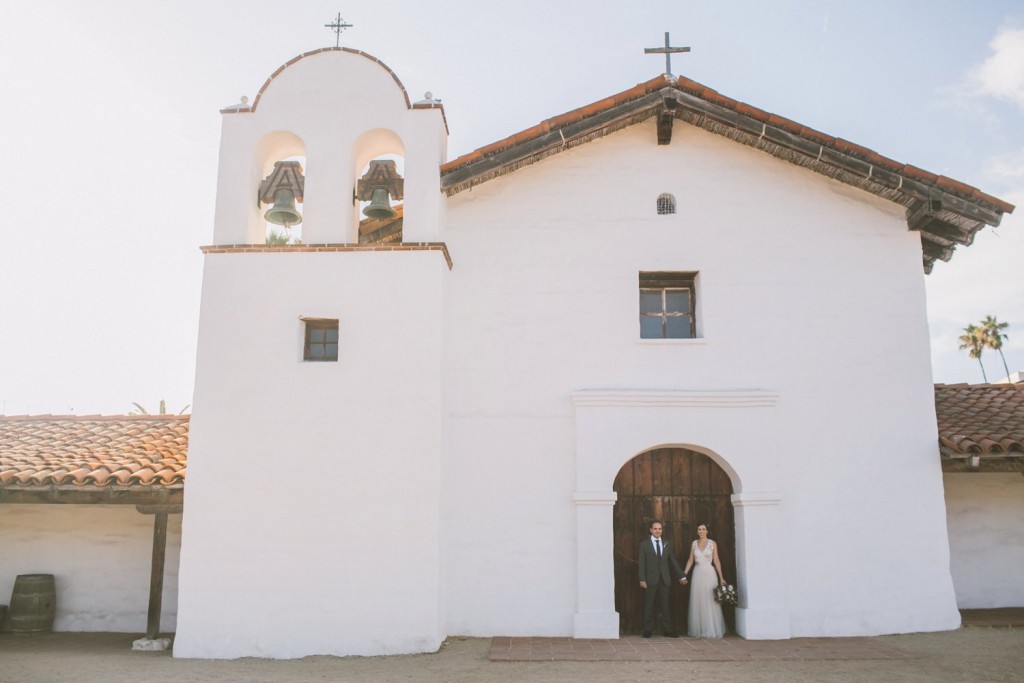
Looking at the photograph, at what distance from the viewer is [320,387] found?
944 cm

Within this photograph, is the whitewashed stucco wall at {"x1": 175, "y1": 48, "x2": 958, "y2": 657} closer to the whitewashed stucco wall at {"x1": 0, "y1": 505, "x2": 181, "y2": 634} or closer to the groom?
the groom

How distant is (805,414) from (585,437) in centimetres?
282

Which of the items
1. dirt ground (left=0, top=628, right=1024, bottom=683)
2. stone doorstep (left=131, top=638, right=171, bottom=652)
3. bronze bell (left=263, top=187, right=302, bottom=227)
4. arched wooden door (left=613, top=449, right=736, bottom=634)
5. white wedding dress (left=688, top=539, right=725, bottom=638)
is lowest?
stone doorstep (left=131, top=638, right=171, bottom=652)

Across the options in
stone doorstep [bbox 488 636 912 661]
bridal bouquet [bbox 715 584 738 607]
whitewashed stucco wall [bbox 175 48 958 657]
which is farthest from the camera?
bridal bouquet [bbox 715 584 738 607]

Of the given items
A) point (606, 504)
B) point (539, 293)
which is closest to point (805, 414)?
point (606, 504)

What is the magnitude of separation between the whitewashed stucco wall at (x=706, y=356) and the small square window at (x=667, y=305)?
262mm

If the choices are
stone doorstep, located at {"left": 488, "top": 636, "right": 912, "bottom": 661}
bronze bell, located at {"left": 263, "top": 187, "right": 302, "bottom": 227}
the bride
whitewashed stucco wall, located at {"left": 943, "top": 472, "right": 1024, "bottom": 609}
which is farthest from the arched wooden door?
bronze bell, located at {"left": 263, "top": 187, "right": 302, "bottom": 227}

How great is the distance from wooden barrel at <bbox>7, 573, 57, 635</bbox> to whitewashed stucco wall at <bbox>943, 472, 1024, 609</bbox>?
12323mm

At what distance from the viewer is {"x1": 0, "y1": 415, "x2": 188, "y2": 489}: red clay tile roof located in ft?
30.8

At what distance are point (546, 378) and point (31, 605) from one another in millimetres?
7413

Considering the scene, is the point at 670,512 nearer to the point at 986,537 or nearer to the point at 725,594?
the point at 725,594

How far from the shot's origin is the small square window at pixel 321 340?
385 inches

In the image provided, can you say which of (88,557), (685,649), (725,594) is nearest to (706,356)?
(725,594)

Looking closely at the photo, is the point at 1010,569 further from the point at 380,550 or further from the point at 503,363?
the point at 380,550
